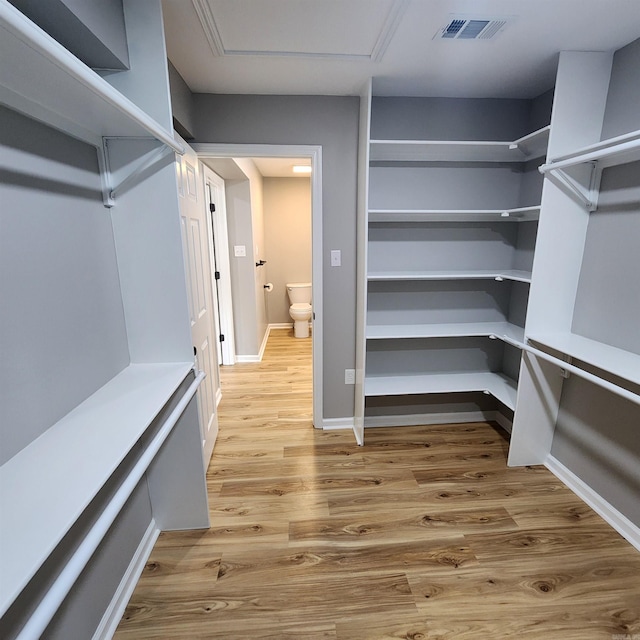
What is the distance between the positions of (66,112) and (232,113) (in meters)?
1.33

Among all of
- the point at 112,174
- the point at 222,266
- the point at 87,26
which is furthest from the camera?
the point at 222,266

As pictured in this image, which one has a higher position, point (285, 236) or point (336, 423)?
point (285, 236)

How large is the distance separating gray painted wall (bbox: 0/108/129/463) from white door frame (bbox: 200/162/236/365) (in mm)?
2294

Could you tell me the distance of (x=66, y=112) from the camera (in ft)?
3.44

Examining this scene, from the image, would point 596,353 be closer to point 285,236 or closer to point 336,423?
point 336,423

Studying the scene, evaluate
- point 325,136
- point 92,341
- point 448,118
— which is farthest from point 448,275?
point 92,341

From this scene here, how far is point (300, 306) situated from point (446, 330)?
2910 millimetres

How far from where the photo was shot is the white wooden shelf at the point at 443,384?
2.41m

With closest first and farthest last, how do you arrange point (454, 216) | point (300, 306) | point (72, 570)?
point (72, 570) → point (454, 216) → point (300, 306)

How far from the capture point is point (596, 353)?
5.53 ft

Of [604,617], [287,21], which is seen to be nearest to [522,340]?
[604,617]

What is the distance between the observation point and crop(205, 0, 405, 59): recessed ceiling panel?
137cm

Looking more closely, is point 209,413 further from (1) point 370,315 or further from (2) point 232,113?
(2) point 232,113

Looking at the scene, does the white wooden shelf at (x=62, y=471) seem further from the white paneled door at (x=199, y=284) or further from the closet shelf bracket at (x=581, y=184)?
the closet shelf bracket at (x=581, y=184)
